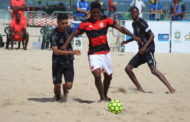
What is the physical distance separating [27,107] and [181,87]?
404cm

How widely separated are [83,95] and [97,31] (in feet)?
5.78

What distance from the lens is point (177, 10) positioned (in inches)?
749

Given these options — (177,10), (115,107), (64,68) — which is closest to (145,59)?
(64,68)

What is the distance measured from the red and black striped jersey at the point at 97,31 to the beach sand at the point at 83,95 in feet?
3.00

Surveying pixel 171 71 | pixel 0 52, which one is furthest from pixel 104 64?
pixel 0 52

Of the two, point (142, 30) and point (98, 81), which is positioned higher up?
point (142, 30)

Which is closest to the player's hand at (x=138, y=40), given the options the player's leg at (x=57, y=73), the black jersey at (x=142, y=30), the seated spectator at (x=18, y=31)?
the black jersey at (x=142, y=30)

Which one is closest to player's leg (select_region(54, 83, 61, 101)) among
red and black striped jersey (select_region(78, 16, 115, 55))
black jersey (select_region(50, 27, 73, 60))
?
black jersey (select_region(50, 27, 73, 60))

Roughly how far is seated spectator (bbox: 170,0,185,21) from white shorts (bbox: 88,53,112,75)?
1093 centimetres

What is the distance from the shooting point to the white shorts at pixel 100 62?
791cm

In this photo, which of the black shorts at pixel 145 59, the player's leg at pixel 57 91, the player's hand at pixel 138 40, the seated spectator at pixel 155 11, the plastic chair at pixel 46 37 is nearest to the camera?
the player's leg at pixel 57 91

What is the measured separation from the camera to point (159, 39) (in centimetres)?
1708

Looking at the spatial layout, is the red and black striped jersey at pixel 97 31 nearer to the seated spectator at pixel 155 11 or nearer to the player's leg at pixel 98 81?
the player's leg at pixel 98 81

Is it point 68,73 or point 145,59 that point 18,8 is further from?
point 68,73
